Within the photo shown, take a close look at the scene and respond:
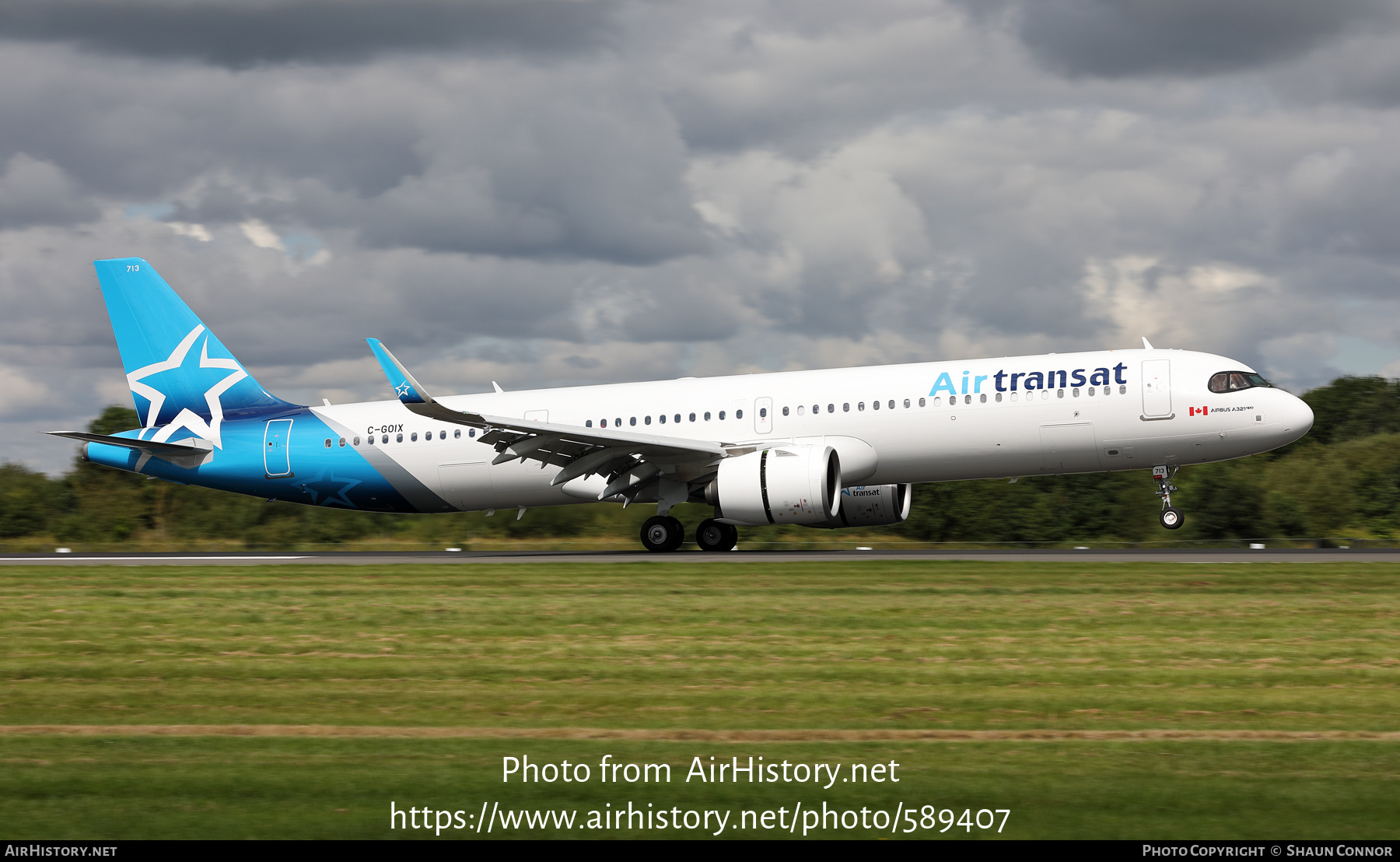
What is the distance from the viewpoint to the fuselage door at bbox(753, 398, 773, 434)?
26906 mm

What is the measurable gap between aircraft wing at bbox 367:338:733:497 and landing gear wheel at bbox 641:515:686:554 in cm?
88

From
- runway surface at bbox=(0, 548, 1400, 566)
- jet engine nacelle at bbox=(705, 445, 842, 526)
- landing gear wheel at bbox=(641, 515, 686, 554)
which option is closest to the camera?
runway surface at bbox=(0, 548, 1400, 566)

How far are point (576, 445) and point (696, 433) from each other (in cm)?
286

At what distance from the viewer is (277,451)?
30.1 meters

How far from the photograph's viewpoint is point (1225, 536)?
3597 cm

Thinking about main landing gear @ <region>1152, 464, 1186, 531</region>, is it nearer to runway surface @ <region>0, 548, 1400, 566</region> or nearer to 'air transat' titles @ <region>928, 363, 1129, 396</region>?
runway surface @ <region>0, 548, 1400, 566</region>

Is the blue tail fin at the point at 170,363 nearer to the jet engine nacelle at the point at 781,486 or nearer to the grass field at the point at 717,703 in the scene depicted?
the jet engine nacelle at the point at 781,486

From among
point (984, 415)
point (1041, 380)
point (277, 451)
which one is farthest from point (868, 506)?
point (277, 451)

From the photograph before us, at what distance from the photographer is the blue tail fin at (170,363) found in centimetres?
3092

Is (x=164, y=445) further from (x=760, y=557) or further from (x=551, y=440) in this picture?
(x=760, y=557)

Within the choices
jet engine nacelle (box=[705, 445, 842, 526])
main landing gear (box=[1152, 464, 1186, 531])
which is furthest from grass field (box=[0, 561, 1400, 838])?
main landing gear (box=[1152, 464, 1186, 531])

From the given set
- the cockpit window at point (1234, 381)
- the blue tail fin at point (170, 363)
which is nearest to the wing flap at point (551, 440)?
the blue tail fin at point (170, 363)

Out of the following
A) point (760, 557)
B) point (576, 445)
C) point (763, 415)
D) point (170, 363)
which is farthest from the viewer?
point (170, 363)

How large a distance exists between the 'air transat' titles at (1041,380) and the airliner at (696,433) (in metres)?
0.04
